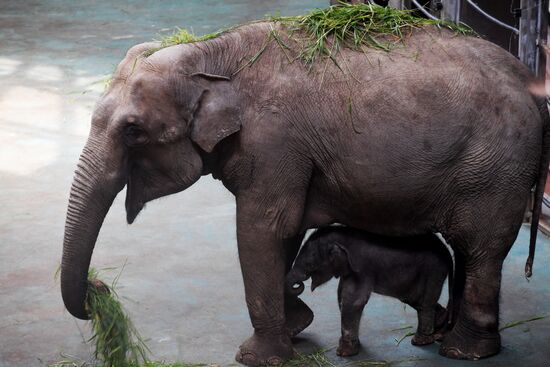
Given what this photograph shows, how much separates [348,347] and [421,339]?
0.40 meters

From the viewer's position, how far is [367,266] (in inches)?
227

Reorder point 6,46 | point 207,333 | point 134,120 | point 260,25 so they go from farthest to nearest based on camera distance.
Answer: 1. point 6,46
2. point 207,333
3. point 260,25
4. point 134,120

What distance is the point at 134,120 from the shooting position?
539 centimetres

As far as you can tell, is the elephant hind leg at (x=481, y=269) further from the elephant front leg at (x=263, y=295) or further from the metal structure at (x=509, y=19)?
the metal structure at (x=509, y=19)

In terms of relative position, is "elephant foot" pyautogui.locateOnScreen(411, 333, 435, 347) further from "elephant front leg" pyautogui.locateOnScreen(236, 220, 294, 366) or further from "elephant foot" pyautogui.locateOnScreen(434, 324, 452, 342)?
"elephant front leg" pyautogui.locateOnScreen(236, 220, 294, 366)

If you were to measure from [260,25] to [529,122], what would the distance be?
1.37m

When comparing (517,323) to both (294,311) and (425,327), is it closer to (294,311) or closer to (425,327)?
(425,327)

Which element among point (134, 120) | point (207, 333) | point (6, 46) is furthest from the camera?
point (6, 46)

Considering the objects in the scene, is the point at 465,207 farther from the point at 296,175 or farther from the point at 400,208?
the point at 296,175

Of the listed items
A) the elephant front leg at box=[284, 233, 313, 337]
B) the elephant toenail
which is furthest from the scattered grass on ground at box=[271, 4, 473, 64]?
the elephant toenail

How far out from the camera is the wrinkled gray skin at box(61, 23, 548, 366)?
5457 mm

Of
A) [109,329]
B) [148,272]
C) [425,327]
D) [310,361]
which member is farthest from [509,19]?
[109,329]

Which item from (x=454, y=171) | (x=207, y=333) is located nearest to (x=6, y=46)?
(x=207, y=333)

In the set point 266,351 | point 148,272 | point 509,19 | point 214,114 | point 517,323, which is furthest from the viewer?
point 509,19
